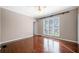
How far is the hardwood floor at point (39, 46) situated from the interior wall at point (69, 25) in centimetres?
12

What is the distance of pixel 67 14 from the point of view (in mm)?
1911

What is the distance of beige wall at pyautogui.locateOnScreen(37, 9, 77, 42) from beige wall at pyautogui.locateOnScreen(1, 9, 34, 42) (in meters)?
0.57

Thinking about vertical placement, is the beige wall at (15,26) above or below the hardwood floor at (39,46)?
above

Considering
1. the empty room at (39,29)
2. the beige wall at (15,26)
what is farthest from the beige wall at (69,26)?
the beige wall at (15,26)

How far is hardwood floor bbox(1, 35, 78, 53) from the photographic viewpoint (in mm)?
1889

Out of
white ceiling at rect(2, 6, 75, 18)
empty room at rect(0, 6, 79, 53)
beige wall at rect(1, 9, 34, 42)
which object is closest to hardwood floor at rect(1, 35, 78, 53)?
empty room at rect(0, 6, 79, 53)

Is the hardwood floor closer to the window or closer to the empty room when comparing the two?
the empty room

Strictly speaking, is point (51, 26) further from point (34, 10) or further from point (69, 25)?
point (34, 10)

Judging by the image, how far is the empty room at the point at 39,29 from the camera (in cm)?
189

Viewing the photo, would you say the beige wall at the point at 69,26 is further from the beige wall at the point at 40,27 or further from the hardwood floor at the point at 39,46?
the beige wall at the point at 40,27

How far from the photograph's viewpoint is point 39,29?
6.67 ft
